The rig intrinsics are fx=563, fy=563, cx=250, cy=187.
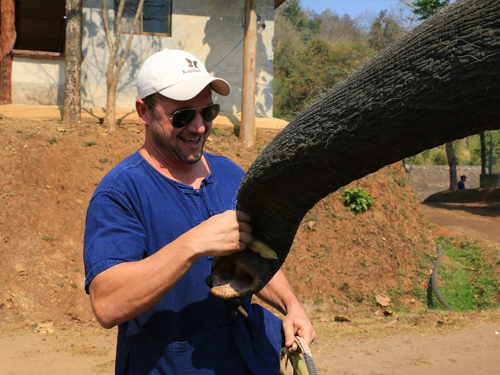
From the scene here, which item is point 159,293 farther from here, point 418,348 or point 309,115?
point 418,348

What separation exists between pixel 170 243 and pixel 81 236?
313 inches

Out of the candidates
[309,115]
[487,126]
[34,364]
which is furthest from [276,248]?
[34,364]

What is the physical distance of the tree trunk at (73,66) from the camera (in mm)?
11523

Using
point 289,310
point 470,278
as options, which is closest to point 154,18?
point 470,278

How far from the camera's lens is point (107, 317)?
2.02 m

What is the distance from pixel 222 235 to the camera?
2057 mm

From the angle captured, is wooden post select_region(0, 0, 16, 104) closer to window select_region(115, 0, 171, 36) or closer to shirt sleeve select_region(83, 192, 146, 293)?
window select_region(115, 0, 171, 36)

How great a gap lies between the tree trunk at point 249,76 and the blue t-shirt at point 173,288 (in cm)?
986

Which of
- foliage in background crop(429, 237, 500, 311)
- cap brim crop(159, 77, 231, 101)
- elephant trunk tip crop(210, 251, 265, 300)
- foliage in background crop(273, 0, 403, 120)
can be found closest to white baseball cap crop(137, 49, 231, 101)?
→ cap brim crop(159, 77, 231, 101)

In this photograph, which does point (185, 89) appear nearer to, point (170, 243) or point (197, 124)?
point (197, 124)

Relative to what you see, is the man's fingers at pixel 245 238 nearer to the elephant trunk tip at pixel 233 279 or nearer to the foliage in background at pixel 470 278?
the elephant trunk tip at pixel 233 279

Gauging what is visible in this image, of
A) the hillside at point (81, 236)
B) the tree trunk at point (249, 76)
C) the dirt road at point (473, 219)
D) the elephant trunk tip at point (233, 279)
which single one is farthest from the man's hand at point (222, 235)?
the dirt road at point (473, 219)

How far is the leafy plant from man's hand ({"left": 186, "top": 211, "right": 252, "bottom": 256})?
30.5 feet

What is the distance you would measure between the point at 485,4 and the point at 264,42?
42.9 feet
